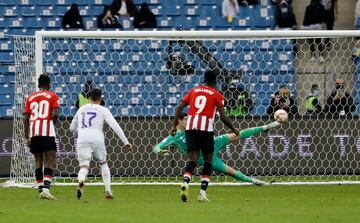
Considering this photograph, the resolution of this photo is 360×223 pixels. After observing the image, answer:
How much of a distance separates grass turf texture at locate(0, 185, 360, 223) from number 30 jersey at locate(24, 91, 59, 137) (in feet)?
3.40

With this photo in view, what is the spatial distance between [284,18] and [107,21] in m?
4.49

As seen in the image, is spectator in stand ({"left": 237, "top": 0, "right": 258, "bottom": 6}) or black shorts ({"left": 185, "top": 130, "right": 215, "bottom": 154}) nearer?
black shorts ({"left": 185, "top": 130, "right": 215, "bottom": 154})

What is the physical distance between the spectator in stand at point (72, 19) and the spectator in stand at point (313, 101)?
28.0 feet

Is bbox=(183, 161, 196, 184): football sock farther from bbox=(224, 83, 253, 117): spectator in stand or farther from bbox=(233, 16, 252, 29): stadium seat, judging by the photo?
bbox=(233, 16, 252, 29): stadium seat

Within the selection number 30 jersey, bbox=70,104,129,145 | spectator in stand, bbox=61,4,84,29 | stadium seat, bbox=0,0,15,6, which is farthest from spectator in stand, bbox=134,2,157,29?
number 30 jersey, bbox=70,104,129,145

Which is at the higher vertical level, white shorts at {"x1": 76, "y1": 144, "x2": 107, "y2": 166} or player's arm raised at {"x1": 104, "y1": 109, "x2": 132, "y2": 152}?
player's arm raised at {"x1": 104, "y1": 109, "x2": 132, "y2": 152}

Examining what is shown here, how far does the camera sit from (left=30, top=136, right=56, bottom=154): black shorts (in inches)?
670

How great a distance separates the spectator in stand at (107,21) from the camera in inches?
1127

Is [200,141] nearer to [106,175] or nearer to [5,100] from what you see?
[106,175]

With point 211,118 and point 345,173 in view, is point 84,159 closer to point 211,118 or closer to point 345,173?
point 211,118

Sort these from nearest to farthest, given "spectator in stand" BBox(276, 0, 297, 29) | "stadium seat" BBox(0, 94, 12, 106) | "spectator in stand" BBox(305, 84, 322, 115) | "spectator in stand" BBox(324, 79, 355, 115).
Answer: "spectator in stand" BBox(324, 79, 355, 115) → "spectator in stand" BBox(305, 84, 322, 115) → "stadium seat" BBox(0, 94, 12, 106) → "spectator in stand" BBox(276, 0, 297, 29)

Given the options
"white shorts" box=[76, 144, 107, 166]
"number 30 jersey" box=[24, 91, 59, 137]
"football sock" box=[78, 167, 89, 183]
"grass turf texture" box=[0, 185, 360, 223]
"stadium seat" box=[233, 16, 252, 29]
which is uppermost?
"stadium seat" box=[233, 16, 252, 29]

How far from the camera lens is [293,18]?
2838 centimetres

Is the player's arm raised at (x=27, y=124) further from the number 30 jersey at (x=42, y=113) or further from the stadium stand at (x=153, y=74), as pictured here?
the stadium stand at (x=153, y=74)
